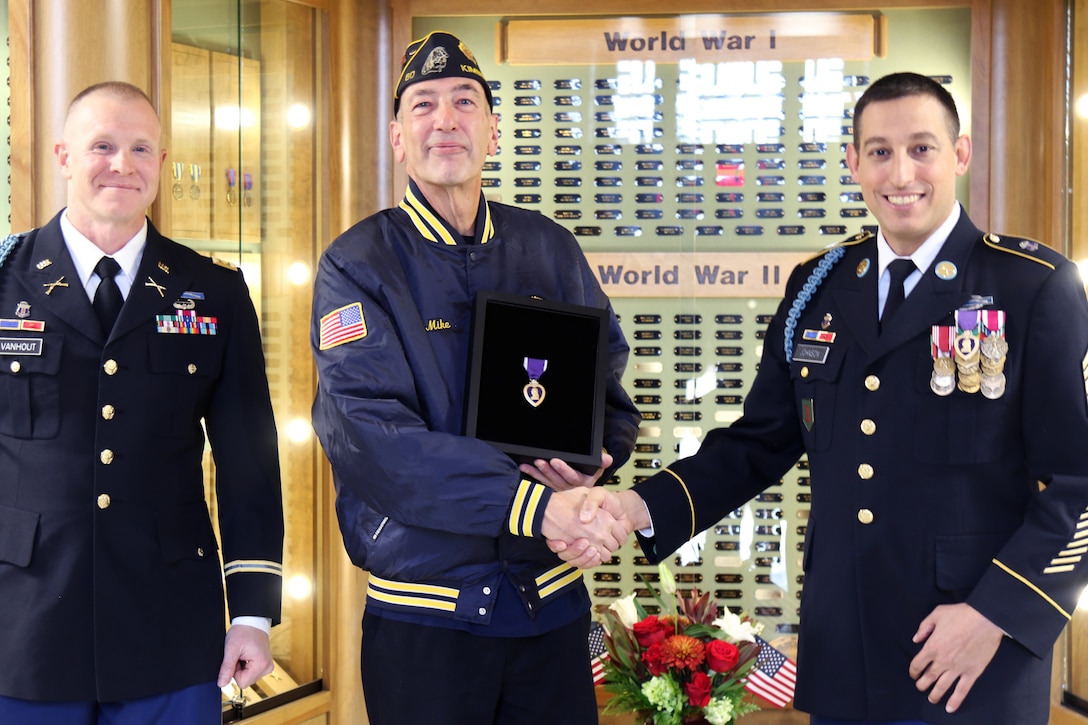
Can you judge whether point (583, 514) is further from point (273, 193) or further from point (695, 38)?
point (695, 38)

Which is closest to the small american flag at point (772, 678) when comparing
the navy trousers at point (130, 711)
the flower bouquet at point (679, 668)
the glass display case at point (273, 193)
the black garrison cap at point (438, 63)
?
the flower bouquet at point (679, 668)

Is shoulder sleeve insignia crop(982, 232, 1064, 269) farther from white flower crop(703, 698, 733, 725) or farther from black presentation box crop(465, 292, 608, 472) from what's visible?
white flower crop(703, 698, 733, 725)

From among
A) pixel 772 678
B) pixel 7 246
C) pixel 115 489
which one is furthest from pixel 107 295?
pixel 772 678

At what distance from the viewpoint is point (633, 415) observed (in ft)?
8.39

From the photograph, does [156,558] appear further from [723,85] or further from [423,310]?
[723,85]

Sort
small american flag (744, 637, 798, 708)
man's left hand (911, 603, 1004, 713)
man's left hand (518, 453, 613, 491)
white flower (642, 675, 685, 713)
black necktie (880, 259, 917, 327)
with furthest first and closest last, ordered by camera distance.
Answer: small american flag (744, 637, 798, 708)
white flower (642, 675, 685, 713)
man's left hand (518, 453, 613, 491)
black necktie (880, 259, 917, 327)
man's left hand (911, 603, 1004, 713)

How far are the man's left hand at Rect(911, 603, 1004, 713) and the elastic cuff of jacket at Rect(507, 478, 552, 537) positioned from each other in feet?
2.38

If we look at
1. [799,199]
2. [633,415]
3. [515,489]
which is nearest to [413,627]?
[515,489]

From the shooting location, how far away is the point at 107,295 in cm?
221

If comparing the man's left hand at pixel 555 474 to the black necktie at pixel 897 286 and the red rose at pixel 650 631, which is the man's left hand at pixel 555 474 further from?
the red rose at pixel 650 631

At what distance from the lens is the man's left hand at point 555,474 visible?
7.54 ft

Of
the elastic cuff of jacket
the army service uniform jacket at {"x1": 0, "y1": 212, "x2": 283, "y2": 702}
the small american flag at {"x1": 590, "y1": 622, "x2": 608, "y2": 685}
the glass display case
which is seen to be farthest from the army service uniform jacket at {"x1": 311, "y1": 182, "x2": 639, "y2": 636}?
the small american flag at {"x1": 590, "y1": 622, "x2": 608, "y2": 685}

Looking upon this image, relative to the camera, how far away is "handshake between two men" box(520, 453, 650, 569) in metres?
2.12

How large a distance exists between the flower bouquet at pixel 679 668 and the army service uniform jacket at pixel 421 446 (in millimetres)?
728
